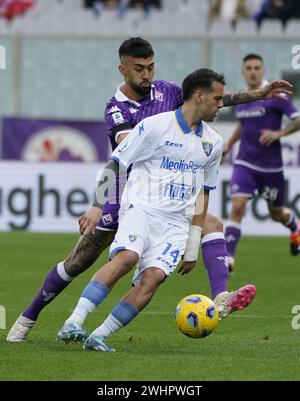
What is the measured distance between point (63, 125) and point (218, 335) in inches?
471

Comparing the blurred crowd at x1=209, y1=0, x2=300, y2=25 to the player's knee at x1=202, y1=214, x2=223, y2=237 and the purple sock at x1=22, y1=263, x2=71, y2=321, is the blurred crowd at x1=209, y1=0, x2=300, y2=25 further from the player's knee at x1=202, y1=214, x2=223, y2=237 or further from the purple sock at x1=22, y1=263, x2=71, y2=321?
the purple sock at x1=22, y1=263, x2=71, y2=321

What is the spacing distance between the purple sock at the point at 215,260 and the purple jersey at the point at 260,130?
5.51 m

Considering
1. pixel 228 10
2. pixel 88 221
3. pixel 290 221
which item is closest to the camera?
pixel 88 221

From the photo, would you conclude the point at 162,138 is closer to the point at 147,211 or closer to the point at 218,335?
the point at 147,211

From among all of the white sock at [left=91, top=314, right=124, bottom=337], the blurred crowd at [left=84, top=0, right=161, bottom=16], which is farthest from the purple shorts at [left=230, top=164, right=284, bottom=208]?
the blurred crowd at [left=84, top=0, right=161, bottom=16]

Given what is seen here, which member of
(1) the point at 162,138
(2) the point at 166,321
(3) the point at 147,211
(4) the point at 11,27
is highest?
(4) the point at 11,27

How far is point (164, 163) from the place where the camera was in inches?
311

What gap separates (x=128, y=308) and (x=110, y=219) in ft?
3.23

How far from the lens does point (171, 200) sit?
793 centimetres

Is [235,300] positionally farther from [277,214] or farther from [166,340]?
[277,214]

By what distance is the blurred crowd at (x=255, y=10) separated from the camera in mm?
23719

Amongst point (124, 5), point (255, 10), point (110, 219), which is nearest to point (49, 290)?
point (110, 219)

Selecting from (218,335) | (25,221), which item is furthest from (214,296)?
(25,221)

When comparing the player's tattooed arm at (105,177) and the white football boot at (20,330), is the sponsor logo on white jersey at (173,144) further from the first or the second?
the white football boot at (20,330)
